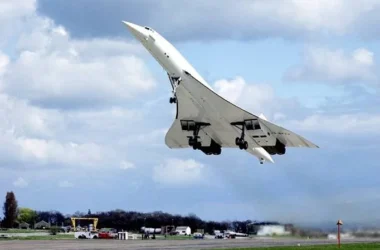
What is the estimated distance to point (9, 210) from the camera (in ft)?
441

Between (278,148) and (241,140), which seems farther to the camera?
(278,148)

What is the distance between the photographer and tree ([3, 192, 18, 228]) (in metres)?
134

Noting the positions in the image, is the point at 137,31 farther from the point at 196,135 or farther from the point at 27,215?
the point at 27,215

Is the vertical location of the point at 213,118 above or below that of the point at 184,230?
above

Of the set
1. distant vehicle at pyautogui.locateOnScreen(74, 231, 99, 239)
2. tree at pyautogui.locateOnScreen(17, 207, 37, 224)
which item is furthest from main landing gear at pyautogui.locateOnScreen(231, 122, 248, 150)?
tree at pyautogui.locateOnScreen(17, 207, 37, 224)

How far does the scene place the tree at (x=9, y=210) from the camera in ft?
440

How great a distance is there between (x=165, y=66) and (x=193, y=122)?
633cm

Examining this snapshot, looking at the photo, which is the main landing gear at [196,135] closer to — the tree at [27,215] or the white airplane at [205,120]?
the white airplane at [205,120]

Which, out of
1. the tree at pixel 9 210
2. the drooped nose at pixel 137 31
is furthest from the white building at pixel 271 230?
the tree at pixel 9 210

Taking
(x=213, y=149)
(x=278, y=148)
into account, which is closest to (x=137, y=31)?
(x=213, y=149)

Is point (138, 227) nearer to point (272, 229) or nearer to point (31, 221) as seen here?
point (31, 221)

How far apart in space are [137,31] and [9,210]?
10595 centimetres

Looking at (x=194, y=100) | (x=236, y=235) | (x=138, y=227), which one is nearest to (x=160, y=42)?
(x=194, y=100)

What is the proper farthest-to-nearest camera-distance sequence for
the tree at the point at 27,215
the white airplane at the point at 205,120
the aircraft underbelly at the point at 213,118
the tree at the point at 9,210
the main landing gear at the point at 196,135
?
1. the tree at the point at 27,215
2. the tree at the point at 9,210
3. the main landing gear at the point at 196,135
4. the aircraft underbelly at the point at 213,118
5. the white airplane at the point at 205,120
